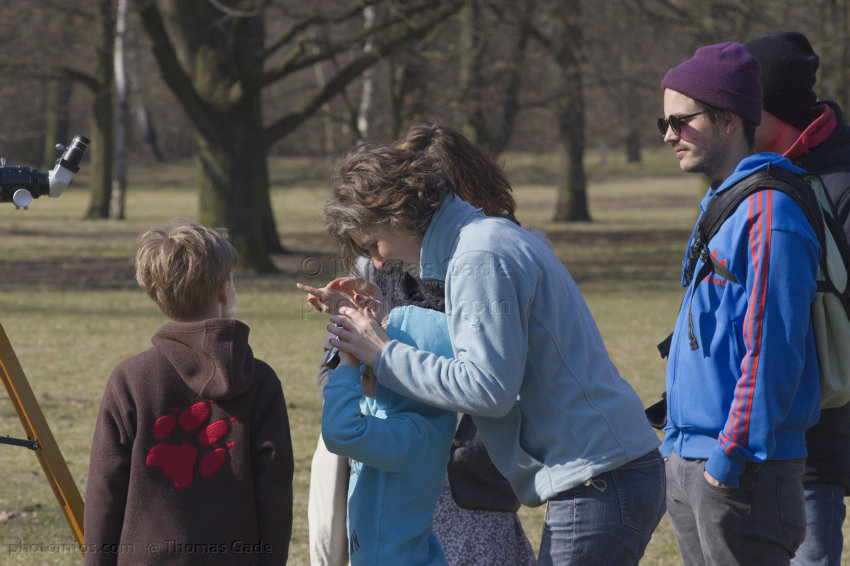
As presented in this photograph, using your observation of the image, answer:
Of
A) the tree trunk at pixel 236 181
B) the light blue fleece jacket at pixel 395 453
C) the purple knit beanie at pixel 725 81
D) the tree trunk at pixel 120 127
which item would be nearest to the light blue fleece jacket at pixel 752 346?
the purple knit beanie at pixel 725 81

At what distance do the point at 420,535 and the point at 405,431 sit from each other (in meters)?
0.29

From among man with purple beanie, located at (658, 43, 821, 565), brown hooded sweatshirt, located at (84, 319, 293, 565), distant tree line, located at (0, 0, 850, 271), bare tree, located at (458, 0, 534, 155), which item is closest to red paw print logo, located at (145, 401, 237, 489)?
brown hooded sweatshirt, located at (84, 319, 293, 565)

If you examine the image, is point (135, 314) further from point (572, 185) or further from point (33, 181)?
point (572, 185)

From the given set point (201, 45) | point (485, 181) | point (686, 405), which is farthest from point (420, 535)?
point (201, 45)

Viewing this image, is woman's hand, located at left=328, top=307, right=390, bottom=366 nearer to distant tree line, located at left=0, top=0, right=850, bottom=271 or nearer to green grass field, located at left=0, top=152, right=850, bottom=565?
green grass field, located at left=0, top=152, right=850, bottom=565

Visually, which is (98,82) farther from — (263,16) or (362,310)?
(362,310)

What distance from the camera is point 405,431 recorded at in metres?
2.46

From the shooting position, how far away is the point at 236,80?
16.3 meters

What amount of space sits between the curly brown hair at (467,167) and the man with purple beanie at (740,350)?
2.73 feet

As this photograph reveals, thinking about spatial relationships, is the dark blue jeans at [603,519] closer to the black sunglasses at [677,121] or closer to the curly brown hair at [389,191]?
the curly brown hair at [389,191]

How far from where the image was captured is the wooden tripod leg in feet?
9.87

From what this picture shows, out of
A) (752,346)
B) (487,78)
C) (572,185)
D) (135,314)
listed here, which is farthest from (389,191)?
(572,185)

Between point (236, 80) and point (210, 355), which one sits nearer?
point (210, 355)

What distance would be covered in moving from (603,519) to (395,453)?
503mm
